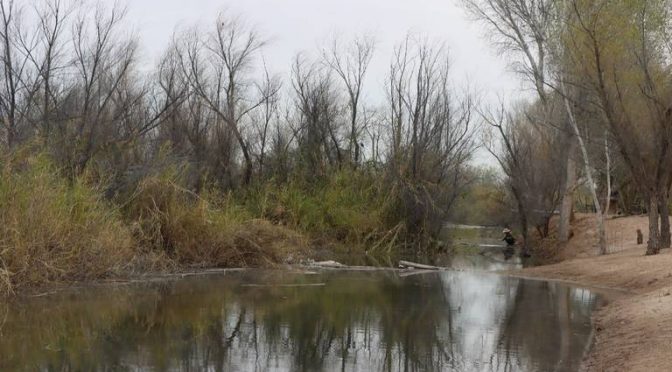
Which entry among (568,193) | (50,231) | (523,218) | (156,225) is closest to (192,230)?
(156,225)

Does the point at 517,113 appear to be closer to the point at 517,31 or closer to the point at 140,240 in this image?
the point at 517,31

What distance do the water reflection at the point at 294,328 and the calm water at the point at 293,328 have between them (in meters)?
0.02

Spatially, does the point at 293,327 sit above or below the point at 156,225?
below

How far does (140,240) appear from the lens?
16781mm

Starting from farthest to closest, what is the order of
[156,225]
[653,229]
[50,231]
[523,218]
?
[523,218]
[653,229]
[156,225]
[50,231]

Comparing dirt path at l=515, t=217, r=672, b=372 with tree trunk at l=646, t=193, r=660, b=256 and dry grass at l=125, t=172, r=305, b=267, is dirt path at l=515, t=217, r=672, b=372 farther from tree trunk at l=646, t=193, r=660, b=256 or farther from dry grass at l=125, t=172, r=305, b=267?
dry grass at l=125, t=172, r=305, b=267

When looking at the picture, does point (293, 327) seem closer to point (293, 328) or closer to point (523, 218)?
point (293, 328)

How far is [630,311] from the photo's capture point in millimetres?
11398

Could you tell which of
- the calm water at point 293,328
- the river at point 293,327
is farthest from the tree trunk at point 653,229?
the river at point 293,327

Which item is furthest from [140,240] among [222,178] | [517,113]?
[517,113]

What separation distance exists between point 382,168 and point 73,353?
2363 cm

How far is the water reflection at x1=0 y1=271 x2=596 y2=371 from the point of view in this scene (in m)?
8.33

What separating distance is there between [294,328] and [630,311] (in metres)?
5.28

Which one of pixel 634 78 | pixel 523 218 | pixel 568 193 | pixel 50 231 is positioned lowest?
pixel 50 231
